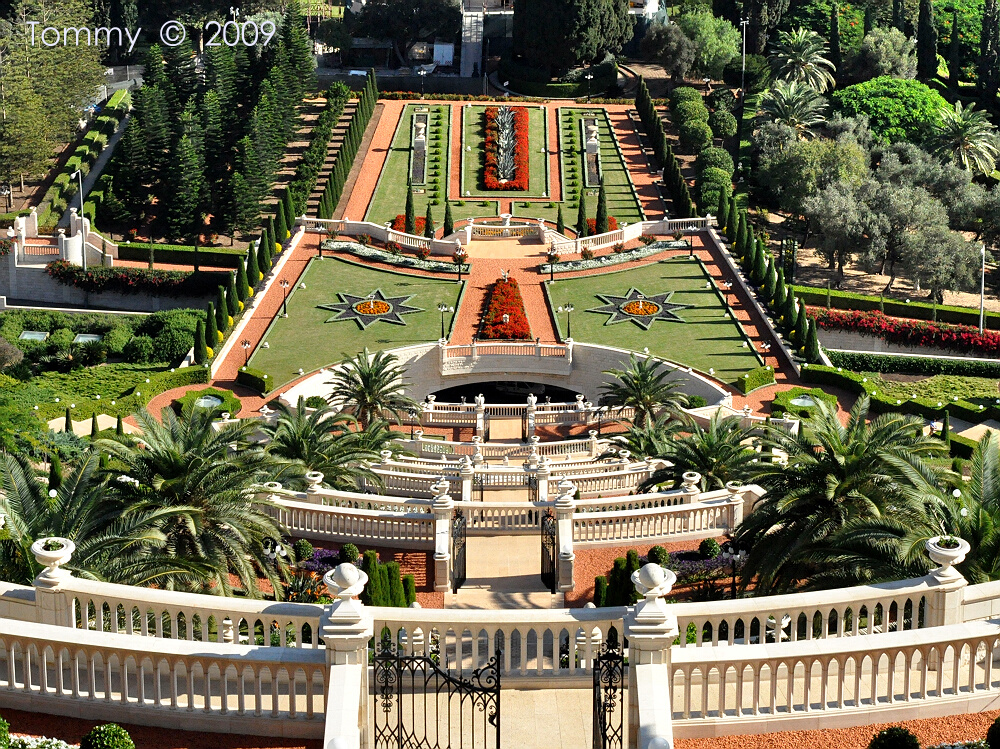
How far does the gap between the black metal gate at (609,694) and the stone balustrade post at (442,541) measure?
1753 centimetres

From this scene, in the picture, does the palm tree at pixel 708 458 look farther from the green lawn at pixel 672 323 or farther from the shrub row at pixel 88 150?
the shrub row at pixel 88 150

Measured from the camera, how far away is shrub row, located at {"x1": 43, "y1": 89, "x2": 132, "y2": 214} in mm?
110062

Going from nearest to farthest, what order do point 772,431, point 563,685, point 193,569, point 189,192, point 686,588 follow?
point 563,685
point 193,569
point 686,588
point 772,431
point 189,192

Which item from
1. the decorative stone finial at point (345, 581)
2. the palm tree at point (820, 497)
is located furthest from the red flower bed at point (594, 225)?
the decorative stone finial at point (345, 581)

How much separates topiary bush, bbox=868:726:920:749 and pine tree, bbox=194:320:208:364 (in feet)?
195

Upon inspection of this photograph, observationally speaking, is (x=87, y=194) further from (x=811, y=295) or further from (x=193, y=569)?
(x=193, y=569)

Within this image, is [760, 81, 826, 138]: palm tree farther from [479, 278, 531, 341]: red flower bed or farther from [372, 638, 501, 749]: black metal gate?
[372, 638, 501, 749]: black metal gate

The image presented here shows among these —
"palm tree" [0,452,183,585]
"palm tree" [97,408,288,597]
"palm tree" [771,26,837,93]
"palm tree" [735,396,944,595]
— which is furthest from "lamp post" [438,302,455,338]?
"palm tree" [0,452,183,585]

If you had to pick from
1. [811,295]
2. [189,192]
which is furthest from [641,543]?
[189,192]

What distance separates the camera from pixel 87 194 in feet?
366

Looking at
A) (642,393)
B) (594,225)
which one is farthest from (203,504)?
(594,225)

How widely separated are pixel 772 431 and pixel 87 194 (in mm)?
73908

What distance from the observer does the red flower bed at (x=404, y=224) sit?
101 m

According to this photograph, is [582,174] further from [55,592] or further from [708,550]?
[55,592]
